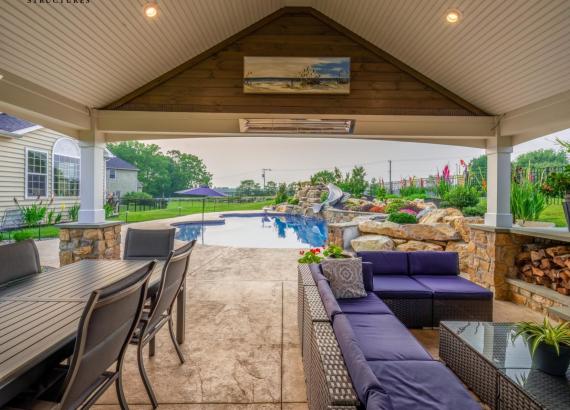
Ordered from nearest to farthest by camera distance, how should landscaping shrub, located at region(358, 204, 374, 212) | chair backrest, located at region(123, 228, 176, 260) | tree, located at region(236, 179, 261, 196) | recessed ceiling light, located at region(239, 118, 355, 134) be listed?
chair backrest, located at region(123, 228, 176, 260)
recessed ceiling light, located at region(239, 118, 355, 134)
landscaping shrub, located at region(358, 204, 374, 212)
tree, located at region(236, 179, 261, 196)

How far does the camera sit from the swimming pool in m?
10.0

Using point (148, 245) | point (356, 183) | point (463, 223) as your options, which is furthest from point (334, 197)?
point (148, 245)

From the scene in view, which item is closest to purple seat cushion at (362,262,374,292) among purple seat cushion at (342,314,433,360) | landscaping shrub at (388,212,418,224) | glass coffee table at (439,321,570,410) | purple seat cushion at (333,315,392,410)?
purple seat cushion at (342,314,433,360)

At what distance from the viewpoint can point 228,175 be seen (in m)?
22.6

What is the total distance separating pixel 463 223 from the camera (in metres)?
5.64

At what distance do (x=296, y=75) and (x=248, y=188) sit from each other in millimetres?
16683

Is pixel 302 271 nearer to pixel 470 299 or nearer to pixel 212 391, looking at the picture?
pixel 212 391

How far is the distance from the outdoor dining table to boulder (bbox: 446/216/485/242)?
5285 millimetres

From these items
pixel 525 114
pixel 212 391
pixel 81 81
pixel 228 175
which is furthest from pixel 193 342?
pixel 228 175

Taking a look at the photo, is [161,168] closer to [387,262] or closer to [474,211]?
[474,211]

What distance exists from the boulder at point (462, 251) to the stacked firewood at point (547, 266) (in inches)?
37.8

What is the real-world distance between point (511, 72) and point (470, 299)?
8.67ft

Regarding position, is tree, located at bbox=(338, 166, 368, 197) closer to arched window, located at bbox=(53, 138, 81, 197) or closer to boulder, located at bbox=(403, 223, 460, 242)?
boulder, located at bbox=(403, 223, 460, 242)

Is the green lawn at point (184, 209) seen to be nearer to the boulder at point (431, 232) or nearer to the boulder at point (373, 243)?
the boulder at point (373, 243)
